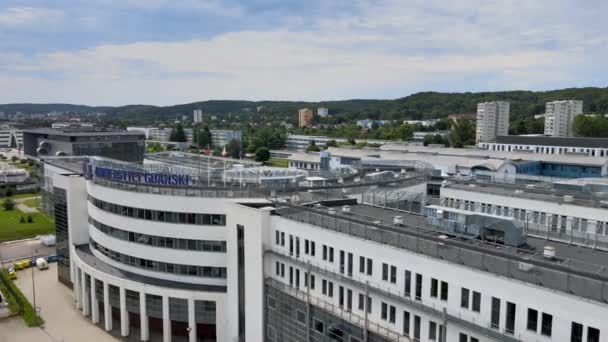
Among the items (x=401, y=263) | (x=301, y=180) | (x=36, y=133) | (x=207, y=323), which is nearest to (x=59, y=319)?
(x=207, y=323)

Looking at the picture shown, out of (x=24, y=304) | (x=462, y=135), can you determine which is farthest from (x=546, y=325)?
(x=462, y=135)

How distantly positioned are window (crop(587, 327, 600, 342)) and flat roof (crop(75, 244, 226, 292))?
34.4m

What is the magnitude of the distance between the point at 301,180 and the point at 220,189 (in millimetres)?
11792

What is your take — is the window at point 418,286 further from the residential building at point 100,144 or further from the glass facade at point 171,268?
the residential building at point 100,144

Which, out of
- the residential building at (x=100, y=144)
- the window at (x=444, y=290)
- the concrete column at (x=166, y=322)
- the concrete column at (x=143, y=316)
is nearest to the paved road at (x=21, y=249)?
the concrete column at (x=143, y=316)

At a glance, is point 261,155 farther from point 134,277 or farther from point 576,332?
point 576,332

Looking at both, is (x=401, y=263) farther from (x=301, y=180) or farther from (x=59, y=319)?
(x=59, y=319)

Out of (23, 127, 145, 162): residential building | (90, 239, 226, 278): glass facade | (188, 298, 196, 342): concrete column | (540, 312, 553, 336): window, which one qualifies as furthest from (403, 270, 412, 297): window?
(23, 127, 145, 162): residential building

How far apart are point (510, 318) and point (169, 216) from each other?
118 feet

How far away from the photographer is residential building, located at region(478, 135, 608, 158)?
125 meters

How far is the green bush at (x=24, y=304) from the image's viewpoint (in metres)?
59.0

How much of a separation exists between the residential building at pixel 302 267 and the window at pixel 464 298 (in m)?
0.08

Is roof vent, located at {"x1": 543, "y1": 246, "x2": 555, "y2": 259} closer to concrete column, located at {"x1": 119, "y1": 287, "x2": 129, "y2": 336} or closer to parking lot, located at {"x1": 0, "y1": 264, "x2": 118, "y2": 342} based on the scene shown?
concrete column, located at {"x1": 119, "y1": 287, "x2": 129, "y2": 336}

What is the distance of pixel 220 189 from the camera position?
5081cm
